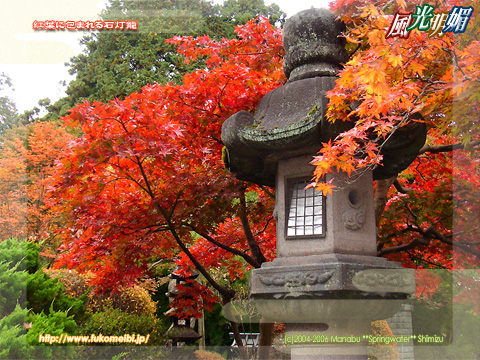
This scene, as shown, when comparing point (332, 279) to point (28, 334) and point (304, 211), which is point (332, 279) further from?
point (28, 334)

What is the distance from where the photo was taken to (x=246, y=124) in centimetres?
364

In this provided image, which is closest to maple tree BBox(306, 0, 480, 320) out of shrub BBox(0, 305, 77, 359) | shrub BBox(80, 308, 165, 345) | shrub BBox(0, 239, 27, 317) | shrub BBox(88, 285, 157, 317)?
shrub BBox(0, 305, 77, 359)

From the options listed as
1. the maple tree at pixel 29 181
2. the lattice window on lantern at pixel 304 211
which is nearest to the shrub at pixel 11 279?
the lattice window on lantern at pixel 304 211

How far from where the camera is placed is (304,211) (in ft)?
11.7

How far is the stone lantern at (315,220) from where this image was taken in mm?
3227

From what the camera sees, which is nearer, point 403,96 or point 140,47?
point 403,96

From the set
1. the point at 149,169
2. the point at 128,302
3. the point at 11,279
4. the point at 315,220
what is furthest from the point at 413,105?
the point at 128,302

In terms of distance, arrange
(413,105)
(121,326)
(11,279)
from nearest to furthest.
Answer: (413,105), (11,279), (121,326)

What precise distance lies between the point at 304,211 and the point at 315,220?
0.45ft

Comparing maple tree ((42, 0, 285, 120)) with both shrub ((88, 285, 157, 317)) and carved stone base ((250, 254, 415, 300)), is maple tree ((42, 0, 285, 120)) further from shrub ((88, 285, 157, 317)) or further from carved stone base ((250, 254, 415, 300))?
carved stone base ((250, 254, 415, 300))

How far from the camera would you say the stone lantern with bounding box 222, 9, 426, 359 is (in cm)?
323

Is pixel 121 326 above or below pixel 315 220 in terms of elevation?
below

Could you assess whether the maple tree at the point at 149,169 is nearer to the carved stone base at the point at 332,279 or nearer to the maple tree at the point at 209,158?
the maple tree at the point at 209,158

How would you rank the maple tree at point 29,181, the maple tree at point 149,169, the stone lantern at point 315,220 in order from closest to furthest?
the stone lantern at point 315,220, the maple tree at point 149,169, the maple tree at point 29,181
